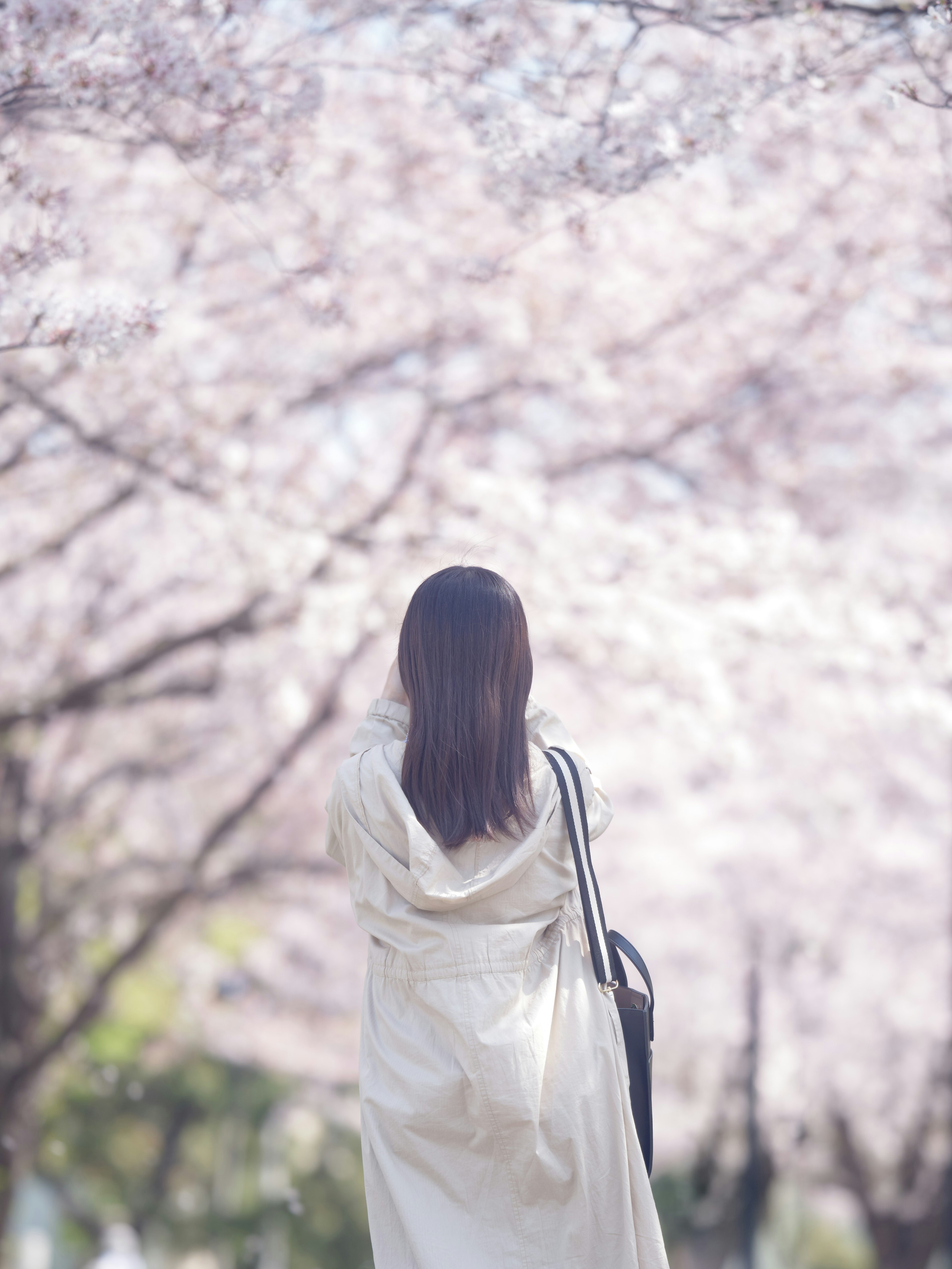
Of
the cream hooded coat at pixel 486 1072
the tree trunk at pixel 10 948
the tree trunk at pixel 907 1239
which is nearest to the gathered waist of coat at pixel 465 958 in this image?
the cream hooded coat at pixel 486 1072

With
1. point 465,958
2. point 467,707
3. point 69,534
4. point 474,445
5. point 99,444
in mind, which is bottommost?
point 474,445

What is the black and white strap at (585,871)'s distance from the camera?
212 cm

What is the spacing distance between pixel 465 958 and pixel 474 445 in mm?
4962

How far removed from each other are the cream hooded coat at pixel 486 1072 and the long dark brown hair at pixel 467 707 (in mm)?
51

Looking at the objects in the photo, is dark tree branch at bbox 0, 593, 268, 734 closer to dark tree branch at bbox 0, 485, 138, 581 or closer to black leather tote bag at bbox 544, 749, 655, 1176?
dark tree branch at bbox 0, 485, 138, 581

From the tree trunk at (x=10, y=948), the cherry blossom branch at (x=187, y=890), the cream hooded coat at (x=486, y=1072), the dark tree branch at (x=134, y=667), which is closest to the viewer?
the cream hooded coat at (x=486, y=1072)

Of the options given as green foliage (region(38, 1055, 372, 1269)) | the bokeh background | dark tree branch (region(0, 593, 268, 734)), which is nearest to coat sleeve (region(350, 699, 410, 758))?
the bokeh background

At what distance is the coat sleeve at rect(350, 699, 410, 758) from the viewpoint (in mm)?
2234

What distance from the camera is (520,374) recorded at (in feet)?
21.2

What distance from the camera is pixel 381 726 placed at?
226cm

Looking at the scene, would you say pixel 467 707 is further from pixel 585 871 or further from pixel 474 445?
pixel 474 445

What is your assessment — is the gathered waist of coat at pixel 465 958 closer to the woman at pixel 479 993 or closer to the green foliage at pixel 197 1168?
the woman at pixel 479 993

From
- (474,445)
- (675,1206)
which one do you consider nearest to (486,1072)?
(474,445)

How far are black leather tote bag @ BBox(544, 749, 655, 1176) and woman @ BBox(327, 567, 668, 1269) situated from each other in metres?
0.03
